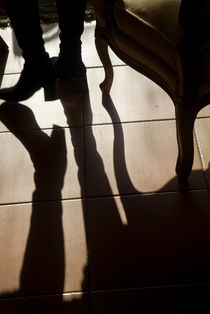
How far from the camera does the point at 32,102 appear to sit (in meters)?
1.24

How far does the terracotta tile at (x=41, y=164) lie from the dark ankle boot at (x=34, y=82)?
0.09 m

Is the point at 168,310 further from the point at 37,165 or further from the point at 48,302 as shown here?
the point at 37,165

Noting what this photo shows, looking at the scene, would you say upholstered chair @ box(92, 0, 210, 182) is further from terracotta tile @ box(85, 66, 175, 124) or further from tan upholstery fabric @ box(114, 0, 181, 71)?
terracotta tile @ box(85, 66, 175, 124)

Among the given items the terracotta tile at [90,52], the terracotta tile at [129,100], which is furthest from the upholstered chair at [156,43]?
the terracotta tile at [90,52]

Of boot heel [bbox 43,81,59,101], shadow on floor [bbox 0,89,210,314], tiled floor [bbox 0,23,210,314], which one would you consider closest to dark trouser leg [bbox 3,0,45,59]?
boot heel [bbox 43,81,59,101]

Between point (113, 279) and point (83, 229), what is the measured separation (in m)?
0.16

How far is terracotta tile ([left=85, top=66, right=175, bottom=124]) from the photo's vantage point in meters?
1.16

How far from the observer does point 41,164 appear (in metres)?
1.07

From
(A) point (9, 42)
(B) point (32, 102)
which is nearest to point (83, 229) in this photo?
(B) point (32, 102)

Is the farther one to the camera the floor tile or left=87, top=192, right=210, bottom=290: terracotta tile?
the floor tile

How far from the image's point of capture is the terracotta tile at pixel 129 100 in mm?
1163

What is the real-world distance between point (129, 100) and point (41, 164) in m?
A: 0.41

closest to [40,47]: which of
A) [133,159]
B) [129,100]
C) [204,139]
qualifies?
[129,100]

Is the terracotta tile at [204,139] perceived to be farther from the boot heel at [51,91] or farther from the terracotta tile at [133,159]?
the boot heel at [51,91]
